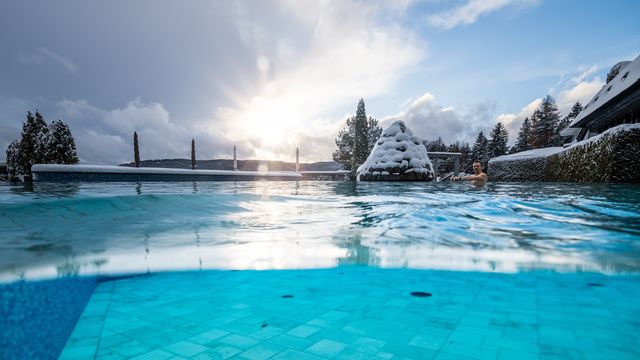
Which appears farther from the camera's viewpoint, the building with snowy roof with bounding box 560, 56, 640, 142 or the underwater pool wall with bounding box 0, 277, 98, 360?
the building with snowy roof with bounding box 560, 56, 640, 142

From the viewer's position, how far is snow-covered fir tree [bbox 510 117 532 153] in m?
52.6

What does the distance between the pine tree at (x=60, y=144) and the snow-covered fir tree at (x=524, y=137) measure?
57.5 m

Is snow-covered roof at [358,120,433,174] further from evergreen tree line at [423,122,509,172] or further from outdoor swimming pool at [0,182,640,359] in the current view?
evergreen tree line at [423,122,509,172]

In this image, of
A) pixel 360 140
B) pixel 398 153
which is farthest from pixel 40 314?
pixel 360 140

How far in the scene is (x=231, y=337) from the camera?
2.06m

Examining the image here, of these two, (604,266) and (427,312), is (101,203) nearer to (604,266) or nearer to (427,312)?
(427,312)

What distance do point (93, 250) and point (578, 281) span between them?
5768 mm

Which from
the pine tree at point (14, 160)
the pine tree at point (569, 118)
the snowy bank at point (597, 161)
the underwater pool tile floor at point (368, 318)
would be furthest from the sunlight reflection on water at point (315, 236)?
the pine tree at point (569, 118)

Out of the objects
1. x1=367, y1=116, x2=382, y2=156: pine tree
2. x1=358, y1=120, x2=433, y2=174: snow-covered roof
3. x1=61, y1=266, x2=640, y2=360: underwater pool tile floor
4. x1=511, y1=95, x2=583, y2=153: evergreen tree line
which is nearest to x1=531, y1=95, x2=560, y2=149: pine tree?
x1=511, y1=95, x2=583, y2=153: evergreen tree line

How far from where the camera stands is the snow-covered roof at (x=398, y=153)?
17406mm

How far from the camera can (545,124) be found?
169 ft

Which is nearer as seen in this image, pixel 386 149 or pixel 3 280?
pixel 3 280

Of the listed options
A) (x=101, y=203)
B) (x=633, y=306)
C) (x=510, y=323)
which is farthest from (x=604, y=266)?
(x=101, y=203)

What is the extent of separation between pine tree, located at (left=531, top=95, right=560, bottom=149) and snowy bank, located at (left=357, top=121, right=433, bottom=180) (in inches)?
1663
